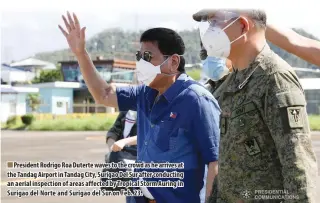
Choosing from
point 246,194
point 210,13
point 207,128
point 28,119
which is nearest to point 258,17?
point 210,13

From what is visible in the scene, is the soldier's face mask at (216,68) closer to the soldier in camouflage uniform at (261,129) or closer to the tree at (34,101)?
the soldier in camouflage uniform at (261,129)

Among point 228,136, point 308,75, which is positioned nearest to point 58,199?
point 228,136

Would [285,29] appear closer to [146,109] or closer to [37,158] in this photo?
[146,109]

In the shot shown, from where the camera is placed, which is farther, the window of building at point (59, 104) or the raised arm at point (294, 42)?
the window of building at point (59, 104)

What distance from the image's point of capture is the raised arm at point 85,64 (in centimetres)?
326

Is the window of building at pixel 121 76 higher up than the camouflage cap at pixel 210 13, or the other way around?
the window of building at pixel 121 76

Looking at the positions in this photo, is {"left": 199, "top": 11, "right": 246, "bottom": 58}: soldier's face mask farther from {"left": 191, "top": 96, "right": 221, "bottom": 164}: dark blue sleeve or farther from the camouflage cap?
{"left": 191, "top": 96, "right": 221, "bottom": 164}: dark blue sleeve

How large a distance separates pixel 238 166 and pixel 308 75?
52188mm

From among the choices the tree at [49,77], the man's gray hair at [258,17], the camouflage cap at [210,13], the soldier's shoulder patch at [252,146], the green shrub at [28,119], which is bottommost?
the soldier's shoulder patch at [252,146]

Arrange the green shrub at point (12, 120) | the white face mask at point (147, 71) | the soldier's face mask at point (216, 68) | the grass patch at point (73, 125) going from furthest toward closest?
1. the green shrub at point (12, 120)
2. the grass patch at point (73, 125)
3. the white face mask at point (147, 71)
4. the soldier's face mask at point (216, 68)

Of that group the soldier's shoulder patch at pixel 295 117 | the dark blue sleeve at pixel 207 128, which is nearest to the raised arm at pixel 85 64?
the dark blue sleeve at pixel 207 128

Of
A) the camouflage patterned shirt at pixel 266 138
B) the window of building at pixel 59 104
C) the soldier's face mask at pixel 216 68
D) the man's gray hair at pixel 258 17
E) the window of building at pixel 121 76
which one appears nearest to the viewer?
the camouflage patterned shirt at pixel 266 138

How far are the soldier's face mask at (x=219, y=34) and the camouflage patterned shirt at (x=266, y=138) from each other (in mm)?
125

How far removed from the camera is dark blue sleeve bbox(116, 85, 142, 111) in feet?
10.7
